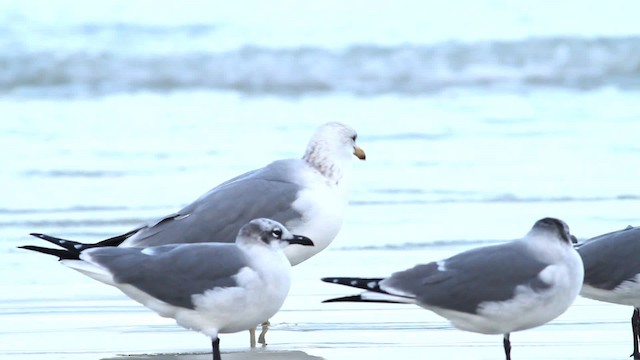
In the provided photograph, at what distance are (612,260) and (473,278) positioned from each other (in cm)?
75

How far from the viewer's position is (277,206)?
20.1 ft

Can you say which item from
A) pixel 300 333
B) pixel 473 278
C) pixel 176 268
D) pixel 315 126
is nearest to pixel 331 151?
pixel 300 333

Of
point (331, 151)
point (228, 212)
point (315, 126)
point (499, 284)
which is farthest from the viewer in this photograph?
point (315, 126)

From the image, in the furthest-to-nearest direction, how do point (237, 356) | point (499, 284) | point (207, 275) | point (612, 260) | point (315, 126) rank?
1. point (315, 126)
2. point (237, 356)
3. point (612, 260)
4. point (207, 275)
5. point (499, 284)

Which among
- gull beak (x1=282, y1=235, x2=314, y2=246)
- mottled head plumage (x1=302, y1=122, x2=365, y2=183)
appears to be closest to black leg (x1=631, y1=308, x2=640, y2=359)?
gull beak (x1=282, y1=235, x2=314, y2=246)

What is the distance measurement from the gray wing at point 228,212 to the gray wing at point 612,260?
132cm

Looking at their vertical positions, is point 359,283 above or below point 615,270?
below

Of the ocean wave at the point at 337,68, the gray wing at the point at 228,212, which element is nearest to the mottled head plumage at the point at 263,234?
the gray wing at the point at 228,212

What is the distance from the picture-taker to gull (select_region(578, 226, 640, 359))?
547 centimetres

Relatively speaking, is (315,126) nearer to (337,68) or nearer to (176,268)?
(337,68)

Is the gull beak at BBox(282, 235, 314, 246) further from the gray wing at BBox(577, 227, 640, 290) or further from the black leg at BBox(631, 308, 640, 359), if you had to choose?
the black leg at BBox(631, 308, 640, 359)

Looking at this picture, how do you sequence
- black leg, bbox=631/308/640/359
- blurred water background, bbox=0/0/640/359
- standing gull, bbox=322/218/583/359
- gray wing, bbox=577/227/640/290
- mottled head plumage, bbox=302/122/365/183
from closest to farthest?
standing gull, bbox=322/218/583/359 < gray wing, bbox=577/227/640/290 < black leg, bbox=631/308/640/359 < mottled head plumage, bbox=302/122/365/183 < blurred water background, bbox=0/0/640/359

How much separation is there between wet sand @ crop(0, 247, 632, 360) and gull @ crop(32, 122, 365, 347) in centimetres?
29

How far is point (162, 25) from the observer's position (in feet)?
64.3
